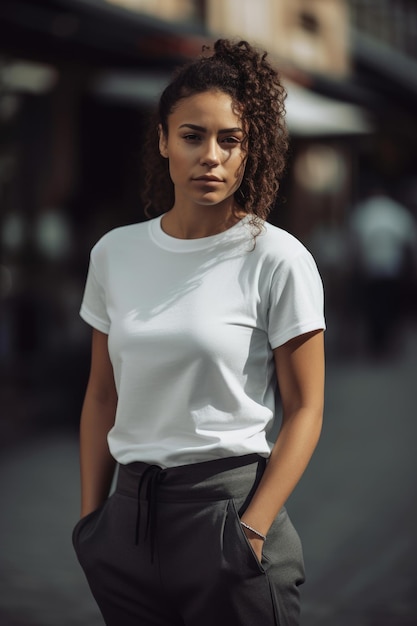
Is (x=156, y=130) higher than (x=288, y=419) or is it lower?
higher

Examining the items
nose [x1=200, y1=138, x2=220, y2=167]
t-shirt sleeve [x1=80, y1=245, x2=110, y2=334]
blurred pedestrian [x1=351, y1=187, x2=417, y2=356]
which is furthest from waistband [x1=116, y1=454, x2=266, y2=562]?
blurred pedestrian [x1=351, y1=187, x2=417, y2=356]

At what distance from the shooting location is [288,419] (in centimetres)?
241

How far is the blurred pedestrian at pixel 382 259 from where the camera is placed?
14406mm

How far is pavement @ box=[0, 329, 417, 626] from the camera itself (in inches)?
196

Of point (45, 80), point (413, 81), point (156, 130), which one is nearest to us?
point (156, 130)

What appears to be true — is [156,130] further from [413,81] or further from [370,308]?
[413,81]

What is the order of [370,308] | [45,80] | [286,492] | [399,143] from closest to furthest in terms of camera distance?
1. [286,492]
2. [45,80]
3. [370,308]
4. [399,143]

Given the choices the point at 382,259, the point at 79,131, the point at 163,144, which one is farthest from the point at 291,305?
the point at 79,131

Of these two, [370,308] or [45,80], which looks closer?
[45,80]

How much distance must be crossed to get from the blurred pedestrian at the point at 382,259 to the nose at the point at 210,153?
12.0m

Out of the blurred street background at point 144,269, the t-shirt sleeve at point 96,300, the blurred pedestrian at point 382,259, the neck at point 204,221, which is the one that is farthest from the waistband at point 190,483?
the blurred pedestrian at point 382,259

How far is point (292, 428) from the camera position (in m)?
2.38

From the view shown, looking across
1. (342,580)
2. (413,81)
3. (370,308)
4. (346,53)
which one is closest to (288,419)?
(342,580)

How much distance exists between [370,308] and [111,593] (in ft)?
44.2
